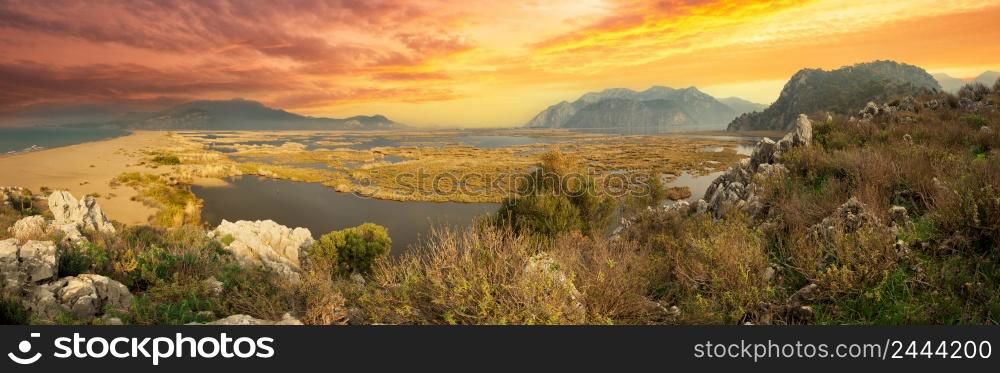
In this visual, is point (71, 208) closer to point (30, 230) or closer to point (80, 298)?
point (30, 230)

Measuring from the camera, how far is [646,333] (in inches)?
191

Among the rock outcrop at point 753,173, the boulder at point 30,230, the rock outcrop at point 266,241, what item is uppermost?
the rock outcrop at point 753,173

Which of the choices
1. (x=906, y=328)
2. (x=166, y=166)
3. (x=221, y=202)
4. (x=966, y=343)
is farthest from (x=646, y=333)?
(x=166, y=166)

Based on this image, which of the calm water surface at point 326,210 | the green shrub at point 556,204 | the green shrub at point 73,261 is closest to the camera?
the green shrub at point 73,261

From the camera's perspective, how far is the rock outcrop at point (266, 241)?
2417cm

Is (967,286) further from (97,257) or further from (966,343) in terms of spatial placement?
(97,257)

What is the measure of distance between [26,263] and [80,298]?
2.32 meters

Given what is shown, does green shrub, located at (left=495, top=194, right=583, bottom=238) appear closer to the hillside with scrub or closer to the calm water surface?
the calm water surface

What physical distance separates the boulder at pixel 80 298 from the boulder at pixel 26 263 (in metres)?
0.39

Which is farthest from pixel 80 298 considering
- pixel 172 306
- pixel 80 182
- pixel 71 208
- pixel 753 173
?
pixel 80 182

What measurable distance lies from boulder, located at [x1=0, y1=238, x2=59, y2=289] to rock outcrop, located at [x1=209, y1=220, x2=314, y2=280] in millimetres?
13017

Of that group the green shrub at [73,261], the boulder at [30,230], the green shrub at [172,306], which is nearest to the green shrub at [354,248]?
the boulder at [30,230]

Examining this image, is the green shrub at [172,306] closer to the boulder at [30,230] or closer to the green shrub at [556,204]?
the boulder at [30,230]

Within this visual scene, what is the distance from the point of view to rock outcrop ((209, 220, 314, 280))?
24172 millimetres
